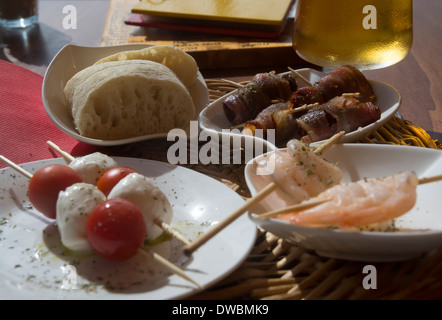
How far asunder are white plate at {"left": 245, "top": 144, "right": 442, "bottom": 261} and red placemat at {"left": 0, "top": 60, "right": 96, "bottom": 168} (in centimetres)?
80

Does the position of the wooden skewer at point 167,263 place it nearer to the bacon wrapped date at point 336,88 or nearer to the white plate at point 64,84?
the white plate at point 64,84

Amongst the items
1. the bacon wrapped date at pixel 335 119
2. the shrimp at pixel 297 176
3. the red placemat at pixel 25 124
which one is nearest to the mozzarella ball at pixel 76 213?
the shrimp at pixel 297 176

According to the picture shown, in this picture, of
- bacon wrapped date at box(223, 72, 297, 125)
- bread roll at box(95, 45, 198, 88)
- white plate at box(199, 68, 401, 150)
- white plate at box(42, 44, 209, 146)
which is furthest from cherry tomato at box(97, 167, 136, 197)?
bread roll at box(95, 45, 198, 88)

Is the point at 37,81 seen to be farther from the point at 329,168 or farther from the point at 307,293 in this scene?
the point at 307,293

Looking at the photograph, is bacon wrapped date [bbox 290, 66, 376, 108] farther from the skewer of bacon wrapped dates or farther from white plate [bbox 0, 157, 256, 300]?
white plate [bbox 0, 157, 256, 300]

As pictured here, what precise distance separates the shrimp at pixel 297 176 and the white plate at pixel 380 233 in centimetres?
7

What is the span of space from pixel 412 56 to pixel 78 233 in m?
2.18

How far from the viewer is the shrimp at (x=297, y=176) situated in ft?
4.09

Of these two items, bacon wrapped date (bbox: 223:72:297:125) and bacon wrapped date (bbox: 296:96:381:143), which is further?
bacon wrapped date (bbox: 223:72:297:125)

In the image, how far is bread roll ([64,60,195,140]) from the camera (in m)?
1.67

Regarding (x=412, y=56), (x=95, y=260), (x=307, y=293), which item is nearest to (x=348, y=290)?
(x=307, y=293)

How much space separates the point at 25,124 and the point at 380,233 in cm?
137

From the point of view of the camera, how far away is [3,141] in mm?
1779

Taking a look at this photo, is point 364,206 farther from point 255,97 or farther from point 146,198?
point 255,97
